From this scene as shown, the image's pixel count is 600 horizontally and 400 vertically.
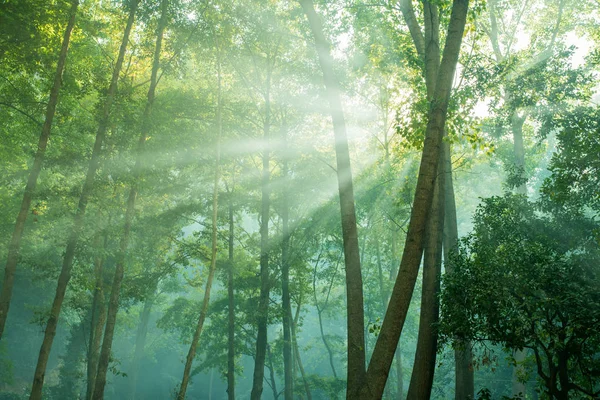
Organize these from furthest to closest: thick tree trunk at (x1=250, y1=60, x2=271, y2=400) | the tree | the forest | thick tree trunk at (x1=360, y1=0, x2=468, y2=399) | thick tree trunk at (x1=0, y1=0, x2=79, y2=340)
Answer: thick tree trunk at (x1=250, y1=60, x2=271, y2=400)
thick tree trunk at (x1=0, y1=0, x2=79, y2=340)
the forest
the tree
thick tree trunk at (x1=360, y1=0, x2=468, y2=399)

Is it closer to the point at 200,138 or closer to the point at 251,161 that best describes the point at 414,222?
the point at 200,138

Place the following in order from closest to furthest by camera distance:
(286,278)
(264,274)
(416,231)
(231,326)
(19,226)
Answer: (416,231)
(19,226)
(264,274)
(231,326)
(286,278)

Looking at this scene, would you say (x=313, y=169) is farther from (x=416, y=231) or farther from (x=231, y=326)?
(x=416, y=231)

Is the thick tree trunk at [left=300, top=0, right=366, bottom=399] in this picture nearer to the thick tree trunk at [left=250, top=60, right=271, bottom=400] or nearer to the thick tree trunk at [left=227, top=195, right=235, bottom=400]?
the thick tree trunk at [left=250, top=60, right=271, bottom=400]

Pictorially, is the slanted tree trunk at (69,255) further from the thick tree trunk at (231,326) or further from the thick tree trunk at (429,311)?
the thick tree trunk at (429,311)

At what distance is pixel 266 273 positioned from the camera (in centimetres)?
1791

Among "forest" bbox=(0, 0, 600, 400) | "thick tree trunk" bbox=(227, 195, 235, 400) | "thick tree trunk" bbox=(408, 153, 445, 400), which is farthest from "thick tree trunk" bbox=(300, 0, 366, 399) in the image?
"thick tree trunk" bbox=(227, 195, 235, 400)

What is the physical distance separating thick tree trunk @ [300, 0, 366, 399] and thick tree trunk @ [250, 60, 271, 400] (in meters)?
10.8

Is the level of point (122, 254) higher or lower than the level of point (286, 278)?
lower

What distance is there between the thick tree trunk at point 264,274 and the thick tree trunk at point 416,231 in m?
11.8

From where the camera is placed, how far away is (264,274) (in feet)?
58.7

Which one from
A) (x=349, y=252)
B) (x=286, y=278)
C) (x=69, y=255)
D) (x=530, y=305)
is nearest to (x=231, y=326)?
(x=286, y=278)

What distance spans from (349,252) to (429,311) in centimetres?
205

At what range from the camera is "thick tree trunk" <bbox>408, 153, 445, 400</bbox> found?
6930 mm
